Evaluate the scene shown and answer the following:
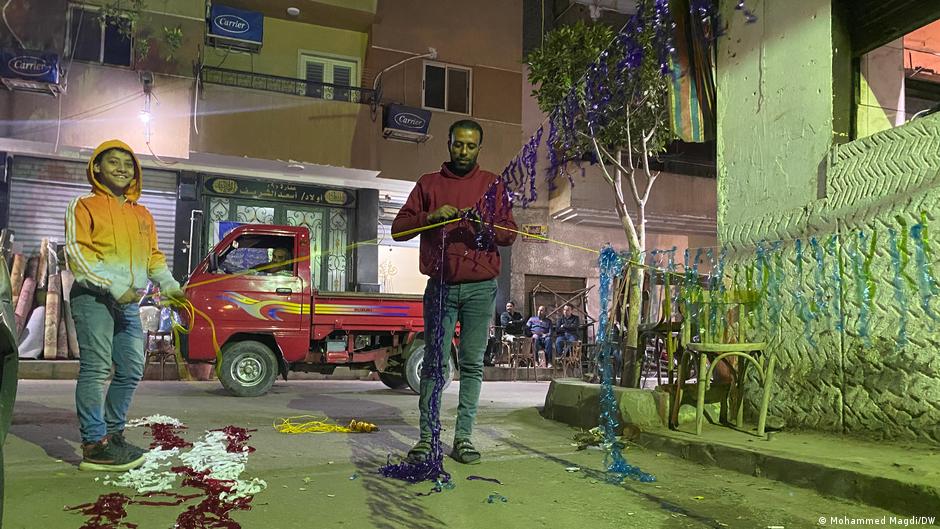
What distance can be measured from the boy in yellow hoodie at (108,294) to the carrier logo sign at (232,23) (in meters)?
11.1

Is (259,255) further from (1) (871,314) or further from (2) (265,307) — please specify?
(1) (871,314)

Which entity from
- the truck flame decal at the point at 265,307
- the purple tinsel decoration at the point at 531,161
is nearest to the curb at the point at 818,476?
the purple tinsel decoration at the point at 531,161

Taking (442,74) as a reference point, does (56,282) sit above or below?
below

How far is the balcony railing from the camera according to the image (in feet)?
46.1

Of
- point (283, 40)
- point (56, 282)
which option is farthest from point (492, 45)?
point (56, 282)

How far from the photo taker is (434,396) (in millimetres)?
3900

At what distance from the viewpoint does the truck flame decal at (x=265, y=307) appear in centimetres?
861

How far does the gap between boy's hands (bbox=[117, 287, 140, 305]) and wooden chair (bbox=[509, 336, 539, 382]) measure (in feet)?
37.9

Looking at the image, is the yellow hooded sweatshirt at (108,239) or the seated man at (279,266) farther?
the seated man at (279,266)

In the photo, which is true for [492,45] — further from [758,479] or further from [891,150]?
[758,479]

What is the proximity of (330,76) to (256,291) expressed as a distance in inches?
330

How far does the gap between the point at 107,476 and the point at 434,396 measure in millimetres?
1850

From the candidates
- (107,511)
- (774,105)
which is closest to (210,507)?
(107,511)

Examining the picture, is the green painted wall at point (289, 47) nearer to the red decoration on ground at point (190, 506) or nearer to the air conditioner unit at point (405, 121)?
the air conditioner unit at point (405, 121)
